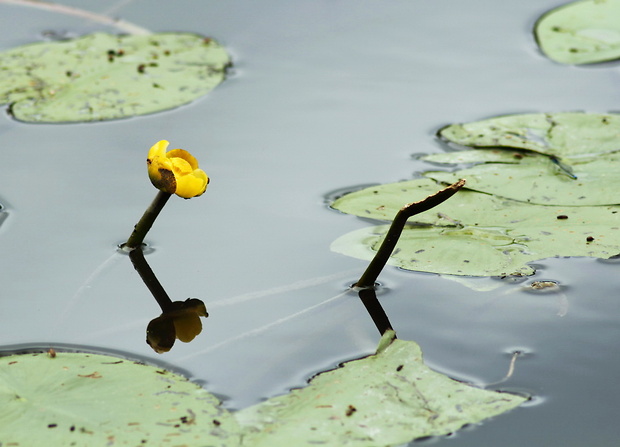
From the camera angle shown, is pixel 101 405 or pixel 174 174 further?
pixel 174 174

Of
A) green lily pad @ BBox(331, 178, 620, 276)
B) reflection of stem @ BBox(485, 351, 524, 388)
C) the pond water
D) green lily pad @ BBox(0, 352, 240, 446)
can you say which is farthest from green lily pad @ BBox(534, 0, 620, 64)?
green lily pad @ BBox(0, 352, 240, 446)

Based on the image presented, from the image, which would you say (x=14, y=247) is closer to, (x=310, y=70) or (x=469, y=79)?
(x=310, y=70)

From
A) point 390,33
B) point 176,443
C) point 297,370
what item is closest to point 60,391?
point 176,443

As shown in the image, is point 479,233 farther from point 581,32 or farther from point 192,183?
point 581,32

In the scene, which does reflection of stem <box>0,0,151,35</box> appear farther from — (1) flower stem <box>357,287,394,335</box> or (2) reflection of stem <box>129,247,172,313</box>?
(1) flower stem <box>357,287,394,335</box>

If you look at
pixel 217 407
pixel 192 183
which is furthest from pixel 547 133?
pixel 217 407

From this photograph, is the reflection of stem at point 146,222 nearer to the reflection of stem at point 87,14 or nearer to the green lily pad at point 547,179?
the green lily pad at point 547,179
